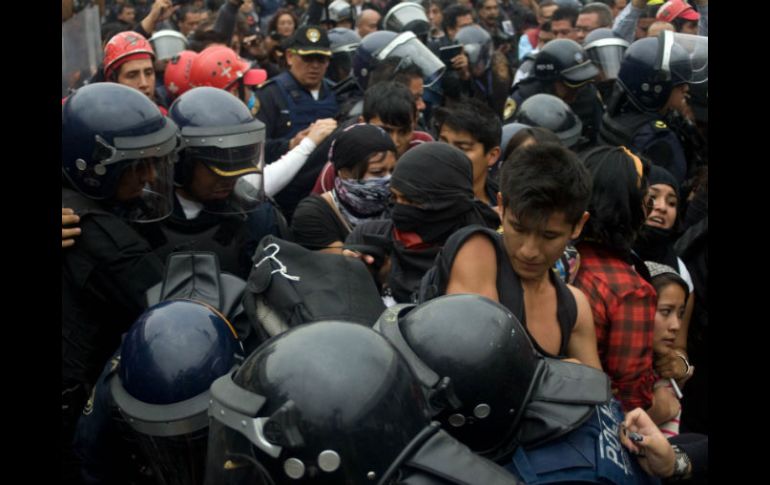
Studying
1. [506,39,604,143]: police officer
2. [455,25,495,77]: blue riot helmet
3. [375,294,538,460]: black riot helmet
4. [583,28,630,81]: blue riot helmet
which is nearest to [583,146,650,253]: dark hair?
[375,294,538,460]: black riot helmet

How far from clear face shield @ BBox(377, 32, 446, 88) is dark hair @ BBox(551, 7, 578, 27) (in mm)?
2677

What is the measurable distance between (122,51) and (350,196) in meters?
2.49

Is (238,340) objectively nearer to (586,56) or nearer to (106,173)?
(106,173)

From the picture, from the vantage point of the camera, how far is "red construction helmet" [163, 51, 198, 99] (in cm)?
613

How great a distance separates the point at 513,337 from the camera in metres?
1.94

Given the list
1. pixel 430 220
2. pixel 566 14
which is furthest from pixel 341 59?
pixel 430 220

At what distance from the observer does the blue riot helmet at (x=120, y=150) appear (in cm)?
314

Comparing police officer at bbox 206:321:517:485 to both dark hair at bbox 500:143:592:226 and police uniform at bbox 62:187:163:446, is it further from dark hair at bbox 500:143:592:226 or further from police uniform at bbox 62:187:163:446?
police uniform at bbox 62:187:163:446

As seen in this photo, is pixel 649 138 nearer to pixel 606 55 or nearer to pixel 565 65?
pixel 565 65

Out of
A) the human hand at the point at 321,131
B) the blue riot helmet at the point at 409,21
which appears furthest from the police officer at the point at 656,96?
the blue riot helmet at the point at 409,21

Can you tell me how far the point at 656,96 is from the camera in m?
5.25

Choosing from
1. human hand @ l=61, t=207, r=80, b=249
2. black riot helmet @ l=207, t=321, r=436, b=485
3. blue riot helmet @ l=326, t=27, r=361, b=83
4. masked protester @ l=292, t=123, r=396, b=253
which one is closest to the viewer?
black riot helmet @ l=207, t=321, r=436, b=485

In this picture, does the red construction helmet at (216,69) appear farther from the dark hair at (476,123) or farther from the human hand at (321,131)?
the dark hair at (476,123)
